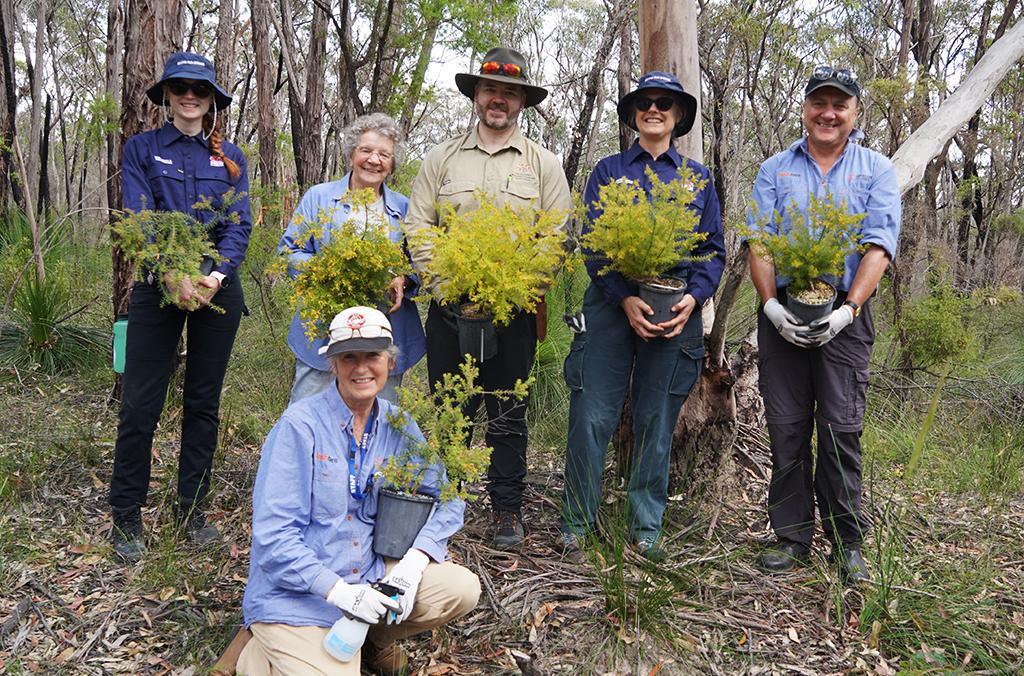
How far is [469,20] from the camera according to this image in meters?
7.91

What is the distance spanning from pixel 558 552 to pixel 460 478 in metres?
1.10

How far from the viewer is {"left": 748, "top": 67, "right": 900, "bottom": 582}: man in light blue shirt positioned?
3.51 meters

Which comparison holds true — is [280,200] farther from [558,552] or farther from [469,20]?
[558,552]

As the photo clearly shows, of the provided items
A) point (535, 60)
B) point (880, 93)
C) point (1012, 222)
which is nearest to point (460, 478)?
point (880, 93)

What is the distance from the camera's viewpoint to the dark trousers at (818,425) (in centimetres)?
353

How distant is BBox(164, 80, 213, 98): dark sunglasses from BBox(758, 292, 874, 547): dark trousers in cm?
272

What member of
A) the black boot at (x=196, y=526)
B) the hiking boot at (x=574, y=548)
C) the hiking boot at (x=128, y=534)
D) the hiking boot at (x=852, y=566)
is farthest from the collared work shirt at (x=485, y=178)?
the hiking boot at (x=852, y=566)

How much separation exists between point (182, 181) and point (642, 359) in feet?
7.26

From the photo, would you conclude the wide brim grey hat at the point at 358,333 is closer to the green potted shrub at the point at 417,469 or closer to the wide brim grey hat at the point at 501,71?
the green potted shrub at the point at 417,469

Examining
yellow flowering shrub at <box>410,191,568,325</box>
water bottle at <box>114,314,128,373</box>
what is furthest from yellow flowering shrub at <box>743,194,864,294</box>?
water bottle at <box>114,314,128,373</box>

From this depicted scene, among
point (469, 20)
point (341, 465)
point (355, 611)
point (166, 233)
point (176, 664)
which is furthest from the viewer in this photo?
point (469, 20)

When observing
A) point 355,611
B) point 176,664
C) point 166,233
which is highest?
point 166,233

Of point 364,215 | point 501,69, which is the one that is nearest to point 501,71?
point 501,69

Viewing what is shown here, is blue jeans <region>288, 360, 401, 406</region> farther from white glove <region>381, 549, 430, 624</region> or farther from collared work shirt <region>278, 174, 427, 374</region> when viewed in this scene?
white glove <region>381, 549, 430, 624</region>
